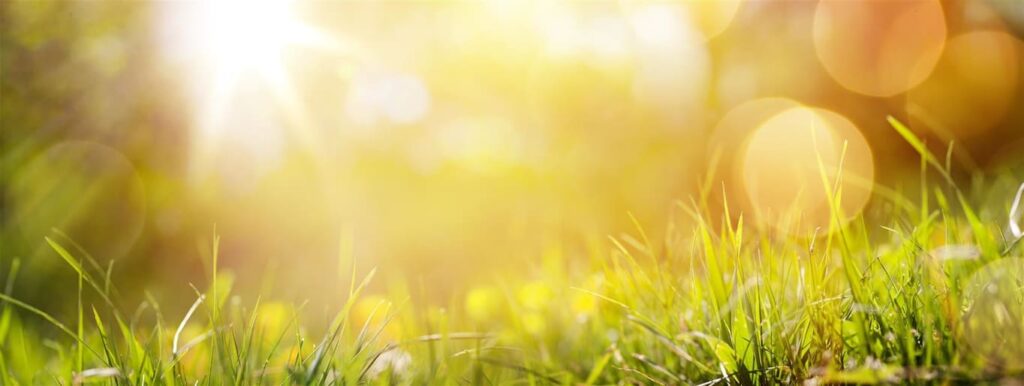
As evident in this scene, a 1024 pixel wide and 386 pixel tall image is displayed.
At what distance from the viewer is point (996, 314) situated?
1.10 meters

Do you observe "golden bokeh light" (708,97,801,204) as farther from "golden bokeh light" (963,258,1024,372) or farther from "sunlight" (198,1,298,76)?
"golden bokeh light" (963,258,1024,372)

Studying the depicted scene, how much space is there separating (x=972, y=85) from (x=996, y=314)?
577cm

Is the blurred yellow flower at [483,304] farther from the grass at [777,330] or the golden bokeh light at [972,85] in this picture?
the golden bokeh light at [972,85]

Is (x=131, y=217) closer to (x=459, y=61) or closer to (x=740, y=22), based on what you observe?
(x=459, y=61)

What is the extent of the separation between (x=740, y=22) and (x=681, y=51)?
2.11 feet

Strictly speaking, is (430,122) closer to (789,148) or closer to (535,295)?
(789,148)

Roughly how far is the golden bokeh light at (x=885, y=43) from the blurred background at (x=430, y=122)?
2 cm

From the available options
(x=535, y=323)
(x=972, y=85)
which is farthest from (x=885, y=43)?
(x=535, y=323)

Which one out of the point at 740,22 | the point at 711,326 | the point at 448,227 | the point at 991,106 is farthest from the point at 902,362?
the point at 740,22

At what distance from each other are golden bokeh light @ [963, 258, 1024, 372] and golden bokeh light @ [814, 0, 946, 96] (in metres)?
5.67

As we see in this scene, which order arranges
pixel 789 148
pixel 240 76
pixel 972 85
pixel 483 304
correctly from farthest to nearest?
pixel 240 76
pixel 789 148
pixel 972 85
pixel 483 304

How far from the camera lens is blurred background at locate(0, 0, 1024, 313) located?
5523mm

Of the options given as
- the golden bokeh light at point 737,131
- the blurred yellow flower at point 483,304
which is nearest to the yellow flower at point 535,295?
the blurred yellow flower at point 483,304

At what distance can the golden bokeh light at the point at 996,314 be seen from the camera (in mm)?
981
